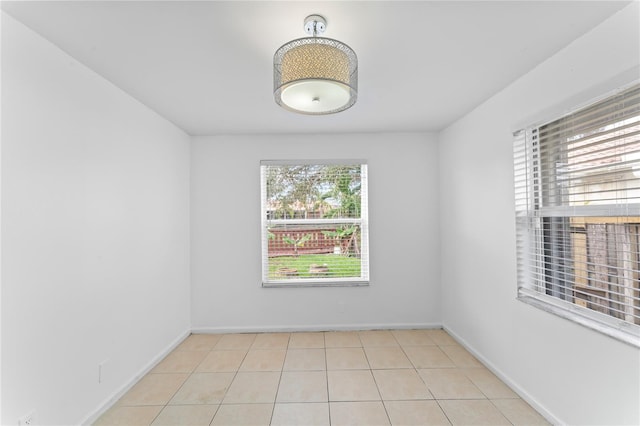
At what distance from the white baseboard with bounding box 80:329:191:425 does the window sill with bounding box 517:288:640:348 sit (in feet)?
10.1

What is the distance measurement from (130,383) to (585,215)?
11.2 ft

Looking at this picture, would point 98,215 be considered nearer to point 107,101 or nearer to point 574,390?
point 107,101

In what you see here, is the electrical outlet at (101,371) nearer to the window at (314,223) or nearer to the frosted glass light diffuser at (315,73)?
the window at (314,223)

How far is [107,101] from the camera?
2213mm

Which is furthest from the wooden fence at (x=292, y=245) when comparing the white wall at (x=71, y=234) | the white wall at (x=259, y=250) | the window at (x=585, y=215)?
the window at (x=585, y=215)

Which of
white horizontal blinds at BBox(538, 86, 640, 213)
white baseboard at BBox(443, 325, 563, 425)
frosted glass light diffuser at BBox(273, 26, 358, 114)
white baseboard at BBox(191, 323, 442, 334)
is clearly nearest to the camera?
frosted glass light diffuser at BBox(273, 26, 358, 114)

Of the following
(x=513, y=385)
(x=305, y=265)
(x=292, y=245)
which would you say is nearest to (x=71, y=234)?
(x=292, y=245)

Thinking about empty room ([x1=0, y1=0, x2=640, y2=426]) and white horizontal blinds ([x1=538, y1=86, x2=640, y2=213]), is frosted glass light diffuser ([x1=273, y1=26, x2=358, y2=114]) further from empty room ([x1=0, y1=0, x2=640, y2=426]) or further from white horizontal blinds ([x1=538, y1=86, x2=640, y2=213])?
white horizontal blinds ([x1=538, y1=86, x2=640, y2=213])

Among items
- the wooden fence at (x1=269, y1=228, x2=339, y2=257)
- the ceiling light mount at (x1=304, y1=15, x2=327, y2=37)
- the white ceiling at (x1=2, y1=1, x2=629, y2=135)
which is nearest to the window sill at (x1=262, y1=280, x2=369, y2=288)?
the wooden fence at (x1=269, y1=228, x2=339, y2=257)

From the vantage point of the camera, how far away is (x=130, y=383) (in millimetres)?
2428

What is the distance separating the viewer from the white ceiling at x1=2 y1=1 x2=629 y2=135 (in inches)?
57.9

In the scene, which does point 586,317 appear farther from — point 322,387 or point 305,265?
point 305,265

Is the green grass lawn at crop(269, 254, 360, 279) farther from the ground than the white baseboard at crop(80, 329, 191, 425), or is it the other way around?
the green grass lawn at crop(269, 254, 360, 279)

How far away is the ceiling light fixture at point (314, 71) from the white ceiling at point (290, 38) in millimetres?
131
